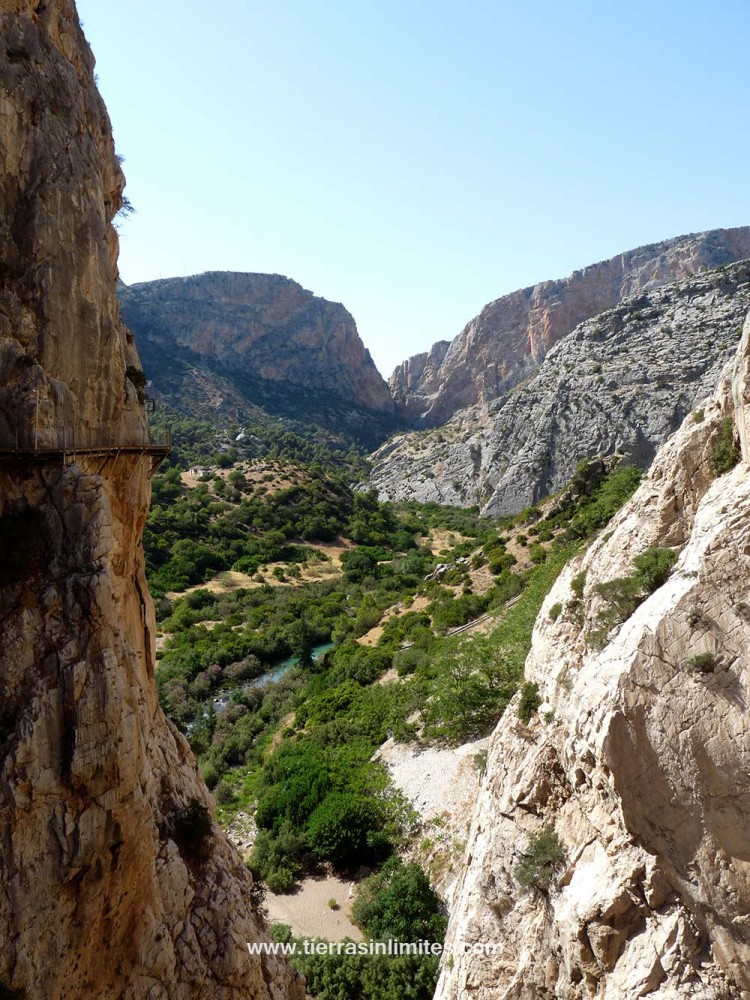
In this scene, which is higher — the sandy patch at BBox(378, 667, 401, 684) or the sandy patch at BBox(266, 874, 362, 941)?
the sandy patch at BBox(378, 667, 401, 684)

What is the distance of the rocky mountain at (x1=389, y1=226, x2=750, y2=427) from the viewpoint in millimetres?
119250

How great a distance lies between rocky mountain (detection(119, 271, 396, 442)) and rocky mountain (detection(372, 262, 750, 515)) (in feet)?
165

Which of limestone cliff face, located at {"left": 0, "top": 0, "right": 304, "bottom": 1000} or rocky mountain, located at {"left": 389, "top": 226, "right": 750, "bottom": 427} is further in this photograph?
rocky mountain, located at {"left": 389, "top": 226, "right": 750, "bottom": 427}

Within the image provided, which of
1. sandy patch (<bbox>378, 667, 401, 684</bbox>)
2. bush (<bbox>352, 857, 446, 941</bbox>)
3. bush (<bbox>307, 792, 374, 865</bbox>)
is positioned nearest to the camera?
bush (<bbox>352, 857, 446, 941</bbox>)

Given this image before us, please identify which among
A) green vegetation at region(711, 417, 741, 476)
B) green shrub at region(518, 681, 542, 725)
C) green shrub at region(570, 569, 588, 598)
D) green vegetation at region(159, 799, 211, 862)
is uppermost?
green vegetation at region(711, 417, 741, 476)

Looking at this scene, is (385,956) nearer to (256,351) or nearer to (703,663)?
(703,663)

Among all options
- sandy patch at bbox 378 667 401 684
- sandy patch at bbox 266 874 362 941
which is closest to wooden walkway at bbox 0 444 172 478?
sandy patch at bbox 266 874 362 941

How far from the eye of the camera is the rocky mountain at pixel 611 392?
189ft

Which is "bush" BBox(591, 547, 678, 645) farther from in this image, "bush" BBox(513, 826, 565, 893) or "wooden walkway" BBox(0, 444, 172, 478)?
"wooden walkway" BBox(0, 444, 172, 478)

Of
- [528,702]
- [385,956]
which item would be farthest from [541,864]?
[385,956]

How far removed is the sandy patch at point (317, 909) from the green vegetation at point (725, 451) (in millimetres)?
15285

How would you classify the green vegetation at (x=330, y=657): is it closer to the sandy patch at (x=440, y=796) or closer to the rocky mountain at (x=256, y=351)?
the sandy patch at (x=440, y=796)

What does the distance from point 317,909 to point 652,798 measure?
1268cm

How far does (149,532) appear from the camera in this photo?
52.3 metres
